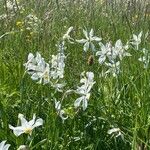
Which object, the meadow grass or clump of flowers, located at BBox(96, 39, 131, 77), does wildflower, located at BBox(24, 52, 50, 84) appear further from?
clump of flowers, located at BBox(96, 39, 131, 77)

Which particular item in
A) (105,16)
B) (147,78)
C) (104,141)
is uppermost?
(147,78)

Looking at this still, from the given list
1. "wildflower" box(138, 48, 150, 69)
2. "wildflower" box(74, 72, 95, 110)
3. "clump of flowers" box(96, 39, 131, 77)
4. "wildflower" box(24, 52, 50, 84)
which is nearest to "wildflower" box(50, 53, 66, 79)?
"wildflower" box(24, 52, 50, 84)

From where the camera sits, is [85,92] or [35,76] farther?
[35,76]

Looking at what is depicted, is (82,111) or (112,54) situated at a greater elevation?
(112,54)

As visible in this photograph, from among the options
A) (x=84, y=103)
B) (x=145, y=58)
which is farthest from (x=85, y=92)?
(x=145, y=58)

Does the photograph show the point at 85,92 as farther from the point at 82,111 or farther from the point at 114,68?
the point at 114,68

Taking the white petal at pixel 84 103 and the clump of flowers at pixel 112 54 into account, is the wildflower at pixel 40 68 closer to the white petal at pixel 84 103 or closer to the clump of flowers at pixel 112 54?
the white petal at pixel 84 103

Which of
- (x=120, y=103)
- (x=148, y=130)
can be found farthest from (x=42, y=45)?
(x=148, y=130)

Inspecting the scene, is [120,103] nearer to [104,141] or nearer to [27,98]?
[104,141]

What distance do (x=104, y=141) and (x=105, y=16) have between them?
3.31 meters

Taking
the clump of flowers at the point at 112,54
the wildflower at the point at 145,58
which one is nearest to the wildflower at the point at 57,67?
the clump of flowers at the point at 112,54

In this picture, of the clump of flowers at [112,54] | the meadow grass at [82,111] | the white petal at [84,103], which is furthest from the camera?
the clump of flowers at [112,54]

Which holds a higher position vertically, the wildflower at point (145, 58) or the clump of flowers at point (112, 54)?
the clump of flowers at point (112, 54)

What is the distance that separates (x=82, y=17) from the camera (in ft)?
16.3
